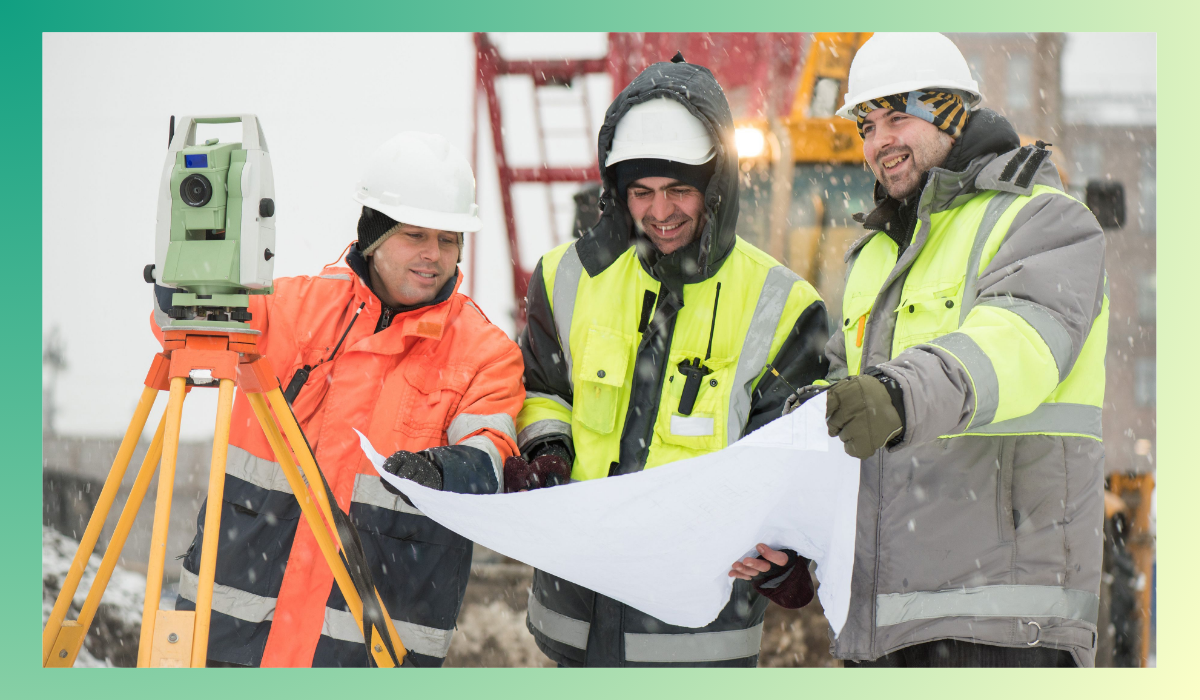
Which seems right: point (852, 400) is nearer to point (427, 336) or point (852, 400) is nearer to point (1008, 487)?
point (1008, 487)

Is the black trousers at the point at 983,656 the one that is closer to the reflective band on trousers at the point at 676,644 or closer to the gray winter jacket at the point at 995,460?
the gray winter jacket at the point at 995,460

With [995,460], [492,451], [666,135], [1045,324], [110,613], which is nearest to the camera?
[1045,324]

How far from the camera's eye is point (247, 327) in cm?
211

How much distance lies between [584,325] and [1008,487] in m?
1.22

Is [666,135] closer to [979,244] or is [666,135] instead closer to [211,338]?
[979,244]

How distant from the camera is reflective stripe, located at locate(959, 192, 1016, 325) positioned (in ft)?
6.70

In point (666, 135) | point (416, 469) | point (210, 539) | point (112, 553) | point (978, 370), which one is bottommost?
point (112, 553)

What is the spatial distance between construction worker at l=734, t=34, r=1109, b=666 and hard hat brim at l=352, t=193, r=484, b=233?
3.82 feet

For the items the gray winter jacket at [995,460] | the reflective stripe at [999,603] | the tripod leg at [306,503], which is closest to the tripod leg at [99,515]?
the tripod leg at [306,503]

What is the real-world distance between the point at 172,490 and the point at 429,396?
0.73 meters

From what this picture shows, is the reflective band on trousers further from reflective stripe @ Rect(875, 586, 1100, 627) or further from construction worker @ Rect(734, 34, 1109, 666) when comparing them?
reflective stripe @ Rect(875, 586, 1100, 627)

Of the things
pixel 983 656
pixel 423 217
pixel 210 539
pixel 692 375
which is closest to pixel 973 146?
pixel 692 375

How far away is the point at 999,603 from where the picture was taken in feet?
6.81

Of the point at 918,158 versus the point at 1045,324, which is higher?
the point at 918,158
